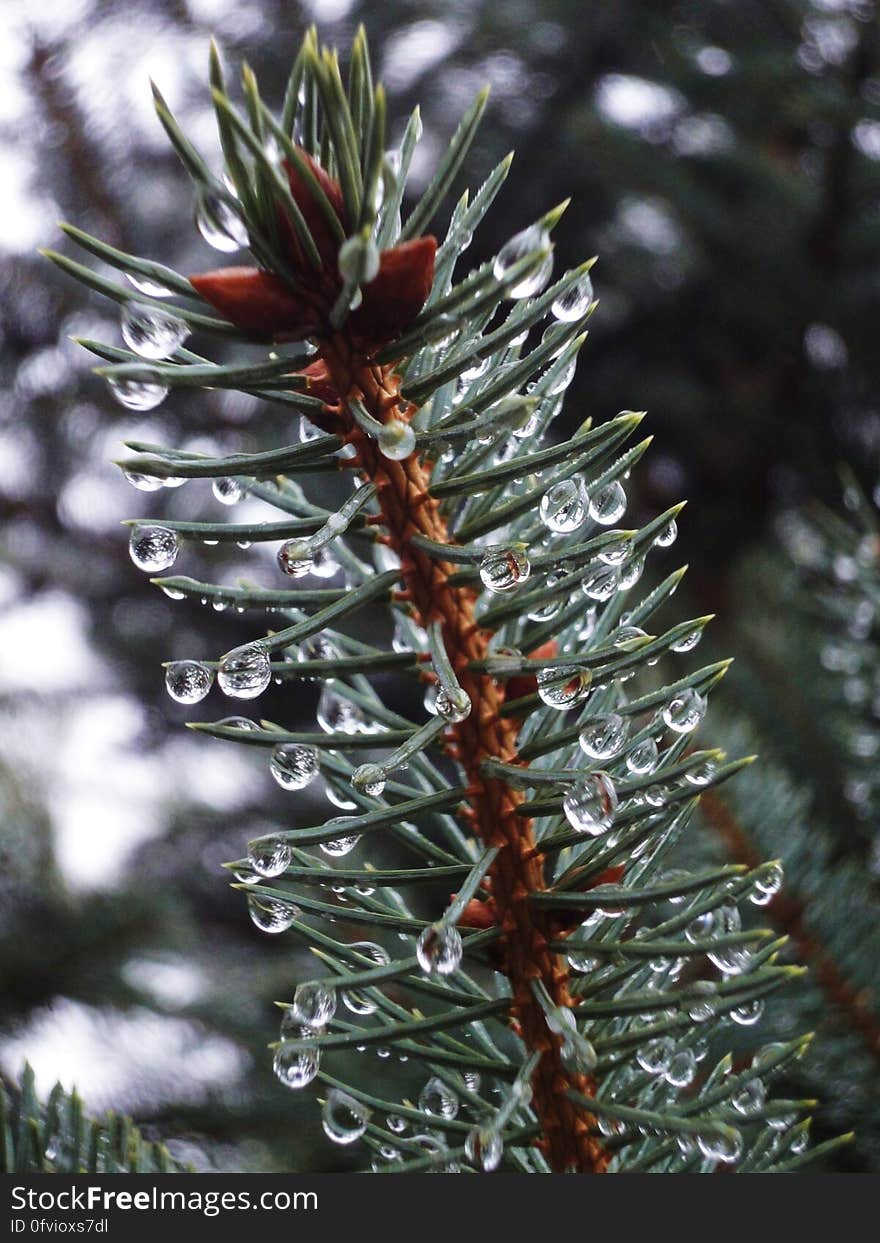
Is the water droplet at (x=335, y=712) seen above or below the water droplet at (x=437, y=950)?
below

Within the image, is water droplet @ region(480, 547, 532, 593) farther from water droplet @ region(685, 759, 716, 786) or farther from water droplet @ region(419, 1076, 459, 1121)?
water droplet @ region(419, 1076, 459, 1121)

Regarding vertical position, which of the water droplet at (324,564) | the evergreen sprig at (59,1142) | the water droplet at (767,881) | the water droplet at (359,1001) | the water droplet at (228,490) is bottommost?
the evergreen sprig at (59,1142)

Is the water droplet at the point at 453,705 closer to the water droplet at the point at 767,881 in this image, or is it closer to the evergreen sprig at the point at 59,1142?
the water droplet at the point at 767,881

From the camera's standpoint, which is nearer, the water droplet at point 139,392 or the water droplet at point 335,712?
the water droplet at point 139,392

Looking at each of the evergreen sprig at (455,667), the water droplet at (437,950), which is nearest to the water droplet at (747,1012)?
the evergreen sprig at (455,667)

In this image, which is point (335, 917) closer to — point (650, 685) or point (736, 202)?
point (650, 685)

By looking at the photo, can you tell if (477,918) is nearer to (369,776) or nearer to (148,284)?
(369,776)
